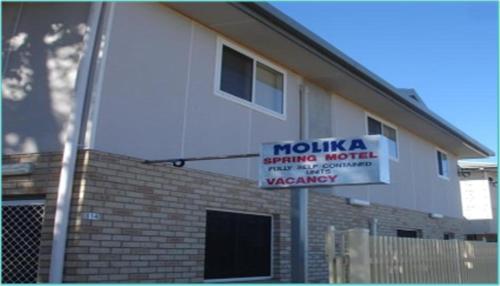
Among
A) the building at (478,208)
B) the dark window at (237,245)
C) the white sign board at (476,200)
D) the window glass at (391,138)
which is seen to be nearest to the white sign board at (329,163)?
the dark window at (237,245)

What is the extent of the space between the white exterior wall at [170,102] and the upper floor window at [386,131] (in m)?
3.81

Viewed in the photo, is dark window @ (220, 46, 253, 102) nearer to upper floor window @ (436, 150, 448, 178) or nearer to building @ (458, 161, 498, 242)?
upper floor window @ (436, 150, 448, 178)

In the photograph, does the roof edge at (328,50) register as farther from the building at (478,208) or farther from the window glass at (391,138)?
the building at (478,208)

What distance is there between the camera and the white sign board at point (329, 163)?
617cm

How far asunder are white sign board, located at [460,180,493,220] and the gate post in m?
16.7

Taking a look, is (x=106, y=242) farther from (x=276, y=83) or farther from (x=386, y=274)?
(x=276, y=83)

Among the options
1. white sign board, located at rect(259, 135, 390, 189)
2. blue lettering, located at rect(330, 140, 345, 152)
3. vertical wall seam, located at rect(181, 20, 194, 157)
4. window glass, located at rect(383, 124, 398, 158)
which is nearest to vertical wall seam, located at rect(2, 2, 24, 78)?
vertical wall seam, located at rect(181, 20, 194, 157)

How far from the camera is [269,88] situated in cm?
1088

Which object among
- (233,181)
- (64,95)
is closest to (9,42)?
(64,95)

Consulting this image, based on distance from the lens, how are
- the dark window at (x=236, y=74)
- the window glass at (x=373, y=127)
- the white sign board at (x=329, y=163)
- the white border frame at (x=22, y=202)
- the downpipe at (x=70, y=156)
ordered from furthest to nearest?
the window glass at (x=373, y=127) → the dark window at (x=236, y=74) → the white border frame at (x=22, y=202) → the downpipe at (x=70, y=156) → the white sign board at (x=329, y=163)

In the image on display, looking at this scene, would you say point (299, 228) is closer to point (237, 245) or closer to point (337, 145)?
→ point (337, 145)

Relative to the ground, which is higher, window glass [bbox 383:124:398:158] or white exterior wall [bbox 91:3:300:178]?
window glass [bbox 383:124:398:158]

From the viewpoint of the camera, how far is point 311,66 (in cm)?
1112

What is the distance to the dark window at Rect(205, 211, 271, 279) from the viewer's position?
890cm
